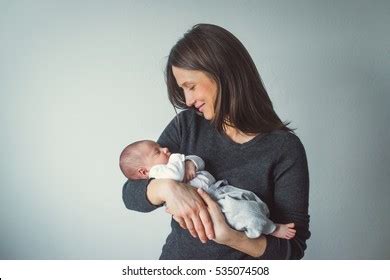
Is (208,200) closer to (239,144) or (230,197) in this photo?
(230,197)

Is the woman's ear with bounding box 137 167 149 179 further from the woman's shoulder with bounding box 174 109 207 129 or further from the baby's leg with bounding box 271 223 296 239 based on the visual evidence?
the baby's leg with bounding box 271 223 296 239

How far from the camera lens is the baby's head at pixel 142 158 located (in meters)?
0.87

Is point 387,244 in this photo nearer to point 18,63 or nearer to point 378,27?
point 378,27

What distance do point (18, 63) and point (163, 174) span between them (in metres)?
0.57

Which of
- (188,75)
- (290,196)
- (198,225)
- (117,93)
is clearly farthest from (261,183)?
(117,93)

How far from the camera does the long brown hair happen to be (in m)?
0.81

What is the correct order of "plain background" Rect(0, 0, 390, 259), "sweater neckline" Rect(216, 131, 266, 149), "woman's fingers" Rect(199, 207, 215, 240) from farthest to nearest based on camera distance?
"plain background" Rect(0, 0, 390, 259) → "sweater neckline" Rect(216, 131, 266, 149) → "woman's fingers" Rect(199, 207, 215, 240)

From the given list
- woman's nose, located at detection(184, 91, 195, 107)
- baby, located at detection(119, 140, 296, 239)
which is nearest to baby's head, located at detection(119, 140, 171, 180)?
baby, located at detection(119, 140, 296, 239)

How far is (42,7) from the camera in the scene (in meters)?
1.08

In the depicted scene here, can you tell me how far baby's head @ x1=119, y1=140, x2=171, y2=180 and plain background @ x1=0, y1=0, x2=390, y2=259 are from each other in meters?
0.26

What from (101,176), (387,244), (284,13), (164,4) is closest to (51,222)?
(101,176)

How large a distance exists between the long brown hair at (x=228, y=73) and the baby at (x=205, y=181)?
0.12m

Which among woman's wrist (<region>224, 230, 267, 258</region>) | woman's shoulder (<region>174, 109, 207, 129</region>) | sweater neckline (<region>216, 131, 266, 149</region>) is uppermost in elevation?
woman's shoulder (<region>174, 109, 207, 129</region>)

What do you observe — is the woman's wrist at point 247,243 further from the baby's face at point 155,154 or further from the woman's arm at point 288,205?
the baby's face at point 155,154
